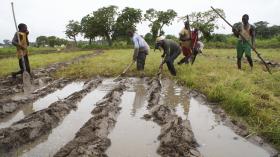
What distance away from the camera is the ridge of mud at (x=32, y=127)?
453cm

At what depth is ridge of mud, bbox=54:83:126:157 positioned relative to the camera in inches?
159

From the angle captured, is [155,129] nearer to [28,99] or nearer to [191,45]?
[28,99]

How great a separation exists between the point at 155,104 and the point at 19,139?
2969 mm

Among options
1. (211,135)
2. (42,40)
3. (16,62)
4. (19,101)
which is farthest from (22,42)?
(42,40)

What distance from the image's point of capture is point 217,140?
473cm

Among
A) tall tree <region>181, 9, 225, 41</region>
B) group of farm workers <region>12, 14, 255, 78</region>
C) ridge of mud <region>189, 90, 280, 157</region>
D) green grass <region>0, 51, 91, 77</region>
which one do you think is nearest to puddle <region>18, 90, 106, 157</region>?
ridge of mud <region>189, 90, 280, 157</region>

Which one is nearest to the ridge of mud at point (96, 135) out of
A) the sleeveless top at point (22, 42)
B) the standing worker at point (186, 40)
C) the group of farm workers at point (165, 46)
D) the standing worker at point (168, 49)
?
the standing worker at point (168, 49)

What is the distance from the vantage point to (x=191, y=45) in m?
11.7

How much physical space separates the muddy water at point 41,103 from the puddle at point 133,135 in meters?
1.68

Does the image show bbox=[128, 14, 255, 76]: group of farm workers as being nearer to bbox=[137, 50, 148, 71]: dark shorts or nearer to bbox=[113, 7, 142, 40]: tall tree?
bbox=[137, 50, 148, 71]: dark shorts

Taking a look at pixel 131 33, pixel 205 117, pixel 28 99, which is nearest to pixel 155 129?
pixel 205 117

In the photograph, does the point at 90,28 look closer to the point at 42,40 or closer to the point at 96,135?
the point at 42,40

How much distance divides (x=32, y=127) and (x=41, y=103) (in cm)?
229

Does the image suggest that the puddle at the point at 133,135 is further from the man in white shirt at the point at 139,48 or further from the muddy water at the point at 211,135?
the man in white shirt at the point at 139,48
